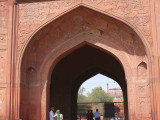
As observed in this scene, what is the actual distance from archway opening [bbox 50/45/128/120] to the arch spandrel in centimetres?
505

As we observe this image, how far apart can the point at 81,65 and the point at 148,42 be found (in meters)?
6.52

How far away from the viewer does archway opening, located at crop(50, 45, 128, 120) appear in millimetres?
14336

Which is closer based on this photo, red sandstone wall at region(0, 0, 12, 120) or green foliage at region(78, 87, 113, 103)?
red sandstone wall at region(0, 0, 12, 120)

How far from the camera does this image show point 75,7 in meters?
9.17

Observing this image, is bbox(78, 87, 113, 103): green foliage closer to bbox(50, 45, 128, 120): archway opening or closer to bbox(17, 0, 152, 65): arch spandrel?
bbox(50, 45, 128, 120): archway opening

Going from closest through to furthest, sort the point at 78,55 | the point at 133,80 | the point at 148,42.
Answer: the point at 148,42 → the point at 133,80 → the point at 78,55

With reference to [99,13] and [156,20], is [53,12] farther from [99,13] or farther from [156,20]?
[156,20]

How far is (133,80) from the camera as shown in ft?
30.1

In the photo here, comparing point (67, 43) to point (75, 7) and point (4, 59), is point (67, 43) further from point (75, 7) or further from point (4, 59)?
point (4, 59)

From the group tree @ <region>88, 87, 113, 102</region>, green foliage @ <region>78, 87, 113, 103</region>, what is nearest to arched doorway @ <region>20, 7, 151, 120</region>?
tree @ <region>88, 87, 113, 102</region>

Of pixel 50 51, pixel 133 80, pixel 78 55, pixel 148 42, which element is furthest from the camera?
pixel 78 55

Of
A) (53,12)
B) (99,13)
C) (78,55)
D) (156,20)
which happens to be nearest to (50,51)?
(53,12)

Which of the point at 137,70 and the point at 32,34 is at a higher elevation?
the point at 32,34

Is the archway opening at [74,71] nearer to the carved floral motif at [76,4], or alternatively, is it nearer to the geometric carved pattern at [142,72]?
the geometric carved pattern at [142,72]
